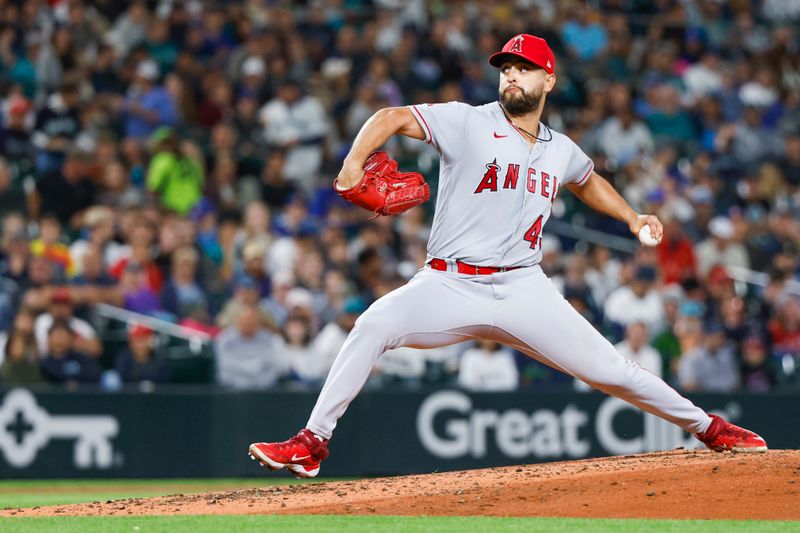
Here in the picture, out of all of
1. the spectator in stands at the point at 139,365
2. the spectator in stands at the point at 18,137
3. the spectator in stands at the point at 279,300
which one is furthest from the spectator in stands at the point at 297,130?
the spectator in stands at the point at 139,365

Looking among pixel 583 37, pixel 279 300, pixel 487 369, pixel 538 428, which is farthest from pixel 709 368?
pixel 583 37

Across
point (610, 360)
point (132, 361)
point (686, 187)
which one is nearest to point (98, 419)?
point (132, 361)

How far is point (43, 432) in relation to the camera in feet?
35.8

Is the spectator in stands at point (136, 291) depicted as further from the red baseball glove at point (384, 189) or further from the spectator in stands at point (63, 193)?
the red baseball glove at point (384, 189)

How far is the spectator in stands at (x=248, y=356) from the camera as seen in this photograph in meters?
11.1

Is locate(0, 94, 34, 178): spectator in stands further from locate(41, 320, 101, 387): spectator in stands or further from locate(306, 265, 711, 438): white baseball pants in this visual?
locate(306, 265, 711, 438): white baseball pants

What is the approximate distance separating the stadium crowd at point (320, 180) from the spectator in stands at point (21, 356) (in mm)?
18

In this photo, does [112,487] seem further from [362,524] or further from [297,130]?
[362,524]

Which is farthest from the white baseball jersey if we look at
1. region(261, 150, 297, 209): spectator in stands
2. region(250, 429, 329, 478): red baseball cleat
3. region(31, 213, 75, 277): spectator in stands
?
region(261, 150, 297, 209): spectator in stands

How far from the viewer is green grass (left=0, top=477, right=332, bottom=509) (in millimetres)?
9648

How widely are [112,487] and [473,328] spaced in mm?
5143

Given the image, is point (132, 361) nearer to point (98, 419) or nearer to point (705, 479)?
point (98, 419)

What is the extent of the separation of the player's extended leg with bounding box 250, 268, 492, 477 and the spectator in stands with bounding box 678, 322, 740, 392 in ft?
19.5

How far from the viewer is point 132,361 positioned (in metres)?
11.2
